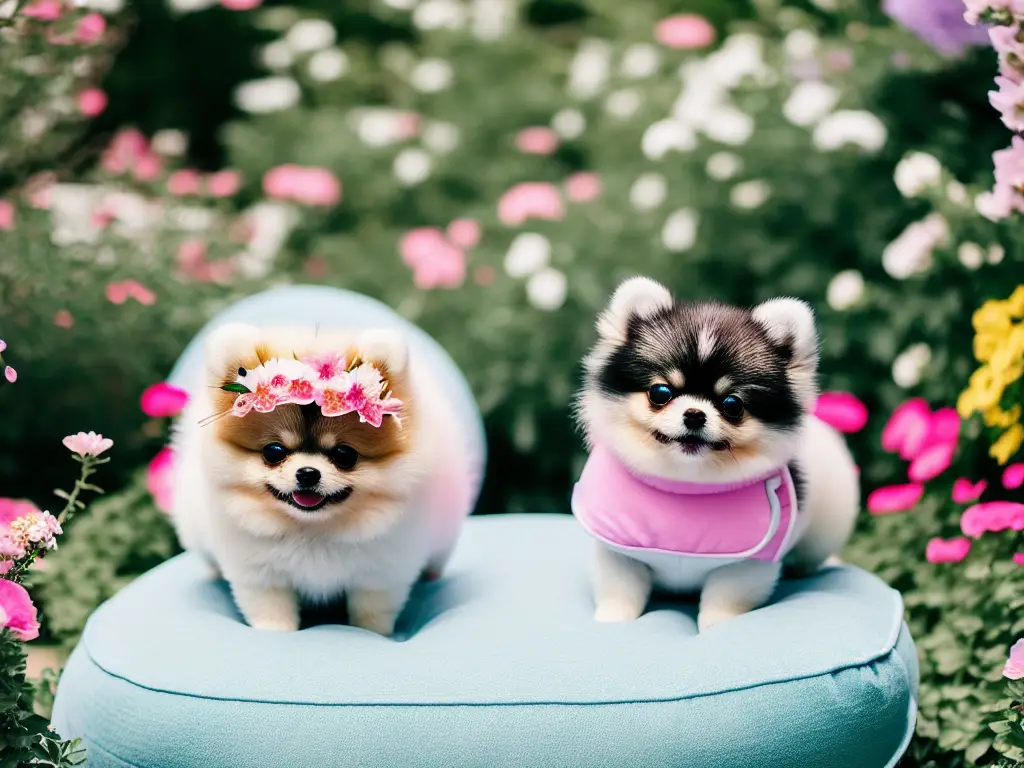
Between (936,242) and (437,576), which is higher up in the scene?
(936,242)

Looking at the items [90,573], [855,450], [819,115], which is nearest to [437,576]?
[90,573]

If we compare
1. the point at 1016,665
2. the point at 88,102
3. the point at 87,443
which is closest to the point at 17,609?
the point at 87,443

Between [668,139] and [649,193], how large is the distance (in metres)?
0.27


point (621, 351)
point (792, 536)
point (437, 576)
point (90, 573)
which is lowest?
point (90, 573)

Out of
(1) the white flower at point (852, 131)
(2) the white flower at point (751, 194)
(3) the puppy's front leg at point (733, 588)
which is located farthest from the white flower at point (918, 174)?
(3) the puppy's front leg at point (733, 588)

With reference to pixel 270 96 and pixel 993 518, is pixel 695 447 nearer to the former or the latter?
pixel 993 518

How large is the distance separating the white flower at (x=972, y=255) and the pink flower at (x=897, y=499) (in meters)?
0.65

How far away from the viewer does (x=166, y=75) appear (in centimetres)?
593

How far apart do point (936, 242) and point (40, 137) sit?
3.27 meters

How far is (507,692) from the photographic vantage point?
6.84 feet

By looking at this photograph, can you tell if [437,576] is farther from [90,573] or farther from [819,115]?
[819,115]

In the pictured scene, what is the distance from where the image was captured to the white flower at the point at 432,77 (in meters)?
5.02

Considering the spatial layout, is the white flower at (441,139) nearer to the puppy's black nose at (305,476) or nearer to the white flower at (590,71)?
A: the white flower at (590,71)

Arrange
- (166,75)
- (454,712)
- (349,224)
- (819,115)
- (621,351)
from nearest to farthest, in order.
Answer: (454,712)
(621,351)
(819,115)
(349,224)
(166,75)
